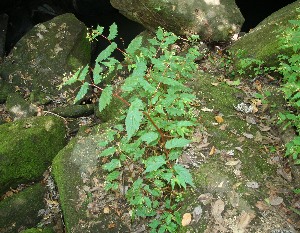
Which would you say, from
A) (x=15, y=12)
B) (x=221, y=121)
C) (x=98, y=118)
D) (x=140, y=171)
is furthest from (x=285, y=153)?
(x=15, y=12)

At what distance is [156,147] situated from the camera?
14.9 feet

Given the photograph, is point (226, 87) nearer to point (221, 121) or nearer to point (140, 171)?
point (221, 121)

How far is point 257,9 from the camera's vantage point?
34.5 ft

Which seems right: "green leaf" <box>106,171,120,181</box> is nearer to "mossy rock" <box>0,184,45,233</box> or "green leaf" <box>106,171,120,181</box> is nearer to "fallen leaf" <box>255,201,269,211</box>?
"mossy rock" <box>0,184,45,233</box>

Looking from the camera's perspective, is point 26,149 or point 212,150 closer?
point 212,150

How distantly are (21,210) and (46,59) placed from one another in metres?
4.46

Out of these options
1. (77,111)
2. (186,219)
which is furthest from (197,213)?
(77,111)

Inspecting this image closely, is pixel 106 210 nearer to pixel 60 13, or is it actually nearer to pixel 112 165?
pixel 112 165

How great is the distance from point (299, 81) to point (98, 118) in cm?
407

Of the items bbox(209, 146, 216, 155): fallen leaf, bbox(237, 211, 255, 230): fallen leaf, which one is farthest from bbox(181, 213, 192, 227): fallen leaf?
bbox(209, 146, 216, 155): fallen leaf

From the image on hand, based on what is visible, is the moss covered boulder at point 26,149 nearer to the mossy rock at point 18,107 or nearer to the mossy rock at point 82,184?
the mossy rock at point 82,184

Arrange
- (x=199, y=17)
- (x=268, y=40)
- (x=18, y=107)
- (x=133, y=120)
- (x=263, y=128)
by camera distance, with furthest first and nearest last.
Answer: (x=18, y=107)
(x=199, y=17)
(x=268, y=40)
(x=263, y=128)
(x=133, y=120)

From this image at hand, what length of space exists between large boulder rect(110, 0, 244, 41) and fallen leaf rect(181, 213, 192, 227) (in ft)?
15.3

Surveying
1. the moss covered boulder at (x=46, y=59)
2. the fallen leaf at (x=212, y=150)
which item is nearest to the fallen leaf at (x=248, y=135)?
the fallen leaf at (x=212, y=150)
